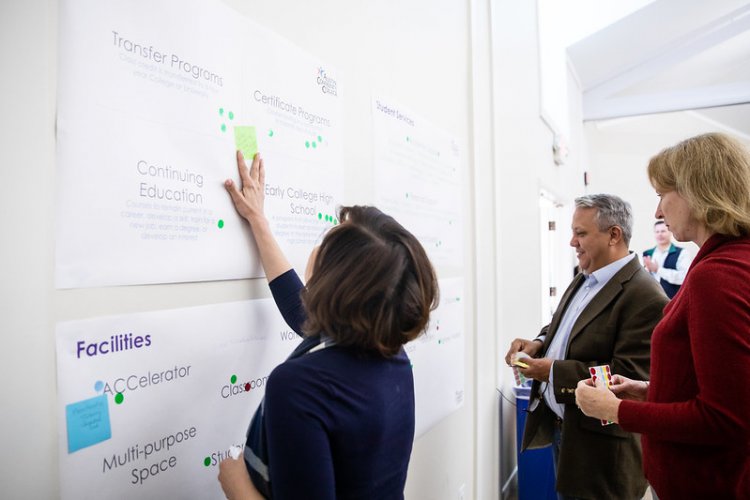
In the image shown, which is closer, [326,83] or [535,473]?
[326,83]

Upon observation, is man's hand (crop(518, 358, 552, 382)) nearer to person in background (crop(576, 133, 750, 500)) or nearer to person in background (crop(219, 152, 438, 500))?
person in background (crop(576, 133, 750, 500))

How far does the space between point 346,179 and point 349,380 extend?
80cm

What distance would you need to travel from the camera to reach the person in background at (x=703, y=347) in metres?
0.95

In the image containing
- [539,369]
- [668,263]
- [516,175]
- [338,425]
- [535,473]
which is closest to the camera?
[338,425]

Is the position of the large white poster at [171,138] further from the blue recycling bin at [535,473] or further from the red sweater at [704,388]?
the blue recycling bin at [535,473]

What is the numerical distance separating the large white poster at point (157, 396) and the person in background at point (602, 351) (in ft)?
4.03

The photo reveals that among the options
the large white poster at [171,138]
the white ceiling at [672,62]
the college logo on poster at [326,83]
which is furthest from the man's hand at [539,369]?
the white ceiling at [672,62]

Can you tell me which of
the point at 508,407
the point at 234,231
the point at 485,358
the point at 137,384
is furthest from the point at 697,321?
the point at 508,407

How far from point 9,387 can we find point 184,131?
1.77 ft

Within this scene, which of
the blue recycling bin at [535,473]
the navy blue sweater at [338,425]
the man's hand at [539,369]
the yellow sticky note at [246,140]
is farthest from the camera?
the blue recycling bin at [535,473]

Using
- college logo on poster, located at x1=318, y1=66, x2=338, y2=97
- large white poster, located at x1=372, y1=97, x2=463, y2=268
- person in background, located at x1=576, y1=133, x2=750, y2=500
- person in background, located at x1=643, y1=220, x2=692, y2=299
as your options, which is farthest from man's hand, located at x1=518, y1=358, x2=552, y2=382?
person in background, located at x1=643, y1=220, x2=692, y2=299

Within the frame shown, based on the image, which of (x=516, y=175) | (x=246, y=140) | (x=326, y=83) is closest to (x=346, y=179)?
(x=326, y=83)

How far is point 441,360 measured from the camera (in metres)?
1.90

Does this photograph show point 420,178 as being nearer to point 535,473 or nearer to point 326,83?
point 326,83
